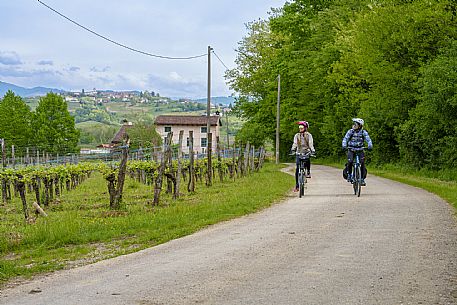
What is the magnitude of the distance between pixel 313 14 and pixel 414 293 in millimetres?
46872

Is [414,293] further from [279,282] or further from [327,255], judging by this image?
[327,255]

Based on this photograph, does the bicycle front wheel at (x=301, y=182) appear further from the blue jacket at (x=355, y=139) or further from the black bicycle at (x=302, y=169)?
the blue jacket at (x=355, y=139)

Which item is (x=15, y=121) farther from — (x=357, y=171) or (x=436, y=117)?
(x=357, y=171)

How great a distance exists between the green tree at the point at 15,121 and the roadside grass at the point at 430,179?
48002mm

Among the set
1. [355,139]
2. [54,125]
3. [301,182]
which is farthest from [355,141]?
[54,125]

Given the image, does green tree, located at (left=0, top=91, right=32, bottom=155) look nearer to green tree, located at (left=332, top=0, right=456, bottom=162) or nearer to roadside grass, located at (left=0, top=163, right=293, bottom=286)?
green tree, located at (left=332, top=0, right=456, bottom=162)

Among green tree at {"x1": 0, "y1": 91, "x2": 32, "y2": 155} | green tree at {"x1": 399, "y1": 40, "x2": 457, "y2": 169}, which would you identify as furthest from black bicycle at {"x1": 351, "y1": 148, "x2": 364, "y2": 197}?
green tree at {"x1": 0, "y1": 91, "x2": 32, "y2": 155}

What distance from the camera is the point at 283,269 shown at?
726 centimetres

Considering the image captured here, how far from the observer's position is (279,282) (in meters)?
6.62

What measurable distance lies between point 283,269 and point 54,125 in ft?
260

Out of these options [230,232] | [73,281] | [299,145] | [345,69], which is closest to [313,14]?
[345,69]

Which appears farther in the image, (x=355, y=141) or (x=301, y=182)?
(x=301, y=182)

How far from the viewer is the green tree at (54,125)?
79.8 metres

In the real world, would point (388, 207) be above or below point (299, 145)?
below
